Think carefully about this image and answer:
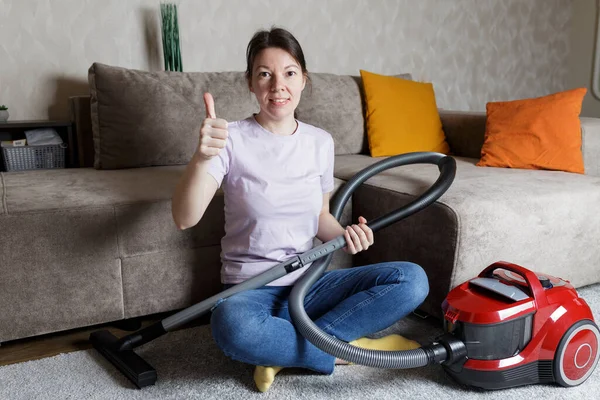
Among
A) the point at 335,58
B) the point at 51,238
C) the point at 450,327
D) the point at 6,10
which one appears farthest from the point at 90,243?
the point at 335,58

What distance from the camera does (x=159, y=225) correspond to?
1.80 m

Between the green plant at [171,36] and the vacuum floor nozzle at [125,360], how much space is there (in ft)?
4.71

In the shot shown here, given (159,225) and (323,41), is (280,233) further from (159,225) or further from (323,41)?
(323,41)

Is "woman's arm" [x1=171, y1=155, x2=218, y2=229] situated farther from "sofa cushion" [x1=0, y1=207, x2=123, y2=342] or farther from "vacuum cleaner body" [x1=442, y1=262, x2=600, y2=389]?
"vacuum cleaner body" [x1=442, y1=262, x2=600, y2=389]

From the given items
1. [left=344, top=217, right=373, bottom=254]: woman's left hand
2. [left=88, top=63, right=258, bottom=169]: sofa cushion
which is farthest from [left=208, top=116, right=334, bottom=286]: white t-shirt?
[left=88, top=63, right=258, bottom=169]: sofa cushion

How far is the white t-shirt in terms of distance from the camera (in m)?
1.55

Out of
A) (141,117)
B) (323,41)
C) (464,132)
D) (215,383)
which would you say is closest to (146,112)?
(141,117)

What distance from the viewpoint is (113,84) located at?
2301 millimetres

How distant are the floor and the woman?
461 mm

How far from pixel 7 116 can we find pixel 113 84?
53 centimetres

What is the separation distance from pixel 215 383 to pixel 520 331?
76cm

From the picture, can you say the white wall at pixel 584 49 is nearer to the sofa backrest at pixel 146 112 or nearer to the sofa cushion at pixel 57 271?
the sofa backrest at pixel 146 112

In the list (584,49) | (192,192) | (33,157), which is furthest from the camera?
(584,49)

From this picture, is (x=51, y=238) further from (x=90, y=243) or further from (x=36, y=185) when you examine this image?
(x=36, y=185)
